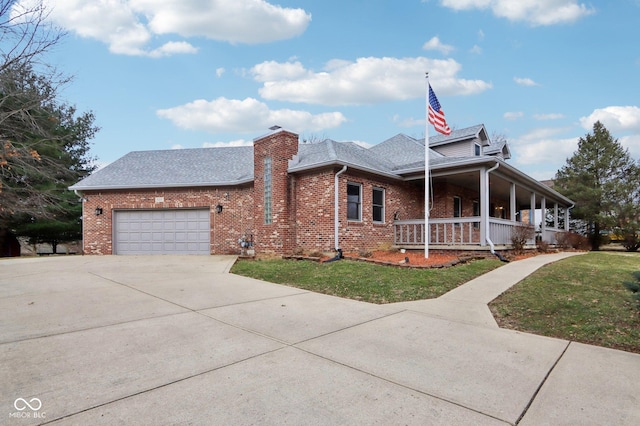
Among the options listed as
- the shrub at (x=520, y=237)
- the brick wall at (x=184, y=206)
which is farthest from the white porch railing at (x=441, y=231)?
the brick wall at (x=184, y=206)

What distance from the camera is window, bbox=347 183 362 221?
12.1 meters

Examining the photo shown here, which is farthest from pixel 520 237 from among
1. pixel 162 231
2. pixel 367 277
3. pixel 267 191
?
pixel 162 231

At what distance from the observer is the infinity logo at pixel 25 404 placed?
245cm

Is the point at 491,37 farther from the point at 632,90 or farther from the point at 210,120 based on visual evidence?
the point at 210,120

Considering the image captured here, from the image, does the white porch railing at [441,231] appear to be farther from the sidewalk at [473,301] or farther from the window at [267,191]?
the window at [267,191]

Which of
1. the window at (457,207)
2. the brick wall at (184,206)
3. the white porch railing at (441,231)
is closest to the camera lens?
the white porch railing at (441,231)

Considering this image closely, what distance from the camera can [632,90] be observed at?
58.6 feet

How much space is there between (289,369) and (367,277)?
4.72 metres

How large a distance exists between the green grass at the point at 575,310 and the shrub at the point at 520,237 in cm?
491

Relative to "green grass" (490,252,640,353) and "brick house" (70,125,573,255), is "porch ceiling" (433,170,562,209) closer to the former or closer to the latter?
"brick house" (70,125,573,255)

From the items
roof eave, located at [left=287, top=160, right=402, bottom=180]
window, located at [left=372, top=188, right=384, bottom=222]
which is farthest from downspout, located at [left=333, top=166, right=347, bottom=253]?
window, located at [left=372, top=188, right=384, bottom=222]

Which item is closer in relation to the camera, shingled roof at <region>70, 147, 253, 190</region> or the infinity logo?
the infinity logo

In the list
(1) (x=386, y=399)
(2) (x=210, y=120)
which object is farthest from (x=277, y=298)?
(2) (x=210, y=120)

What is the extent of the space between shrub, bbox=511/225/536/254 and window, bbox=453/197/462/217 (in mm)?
2910
